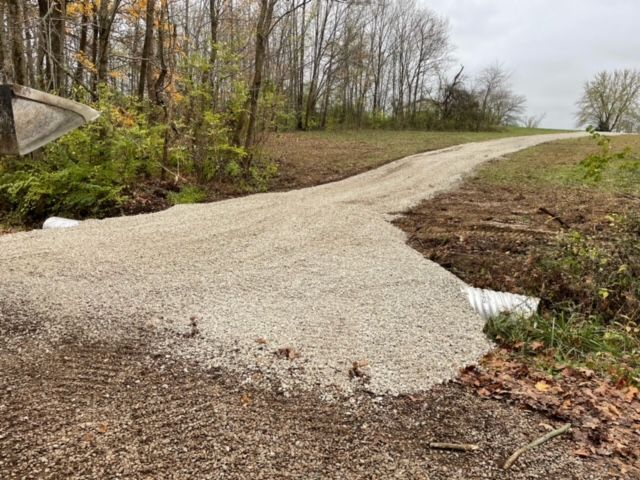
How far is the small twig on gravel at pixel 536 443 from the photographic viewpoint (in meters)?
1.98

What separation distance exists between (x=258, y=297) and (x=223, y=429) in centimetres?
158

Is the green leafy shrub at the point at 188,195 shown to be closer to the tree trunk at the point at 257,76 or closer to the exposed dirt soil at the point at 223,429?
the tree trunk at the point at 257,76

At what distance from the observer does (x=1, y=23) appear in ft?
20.6

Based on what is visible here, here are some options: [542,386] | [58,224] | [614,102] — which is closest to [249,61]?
[58,224]

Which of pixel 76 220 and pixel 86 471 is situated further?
pixel 76 220

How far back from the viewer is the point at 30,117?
1278 mm

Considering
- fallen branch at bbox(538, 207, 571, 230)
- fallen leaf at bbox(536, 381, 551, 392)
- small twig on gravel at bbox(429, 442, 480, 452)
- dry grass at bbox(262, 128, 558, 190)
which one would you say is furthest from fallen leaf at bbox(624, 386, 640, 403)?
dry grass at bbox(262, 128, 558, 190)

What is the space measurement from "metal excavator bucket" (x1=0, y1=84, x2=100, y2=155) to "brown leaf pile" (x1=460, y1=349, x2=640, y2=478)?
237 cm

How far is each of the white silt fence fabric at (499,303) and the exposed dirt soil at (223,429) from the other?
46.0 inches

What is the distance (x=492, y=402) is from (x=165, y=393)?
1749 mm

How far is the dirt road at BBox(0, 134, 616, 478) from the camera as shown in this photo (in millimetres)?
1961

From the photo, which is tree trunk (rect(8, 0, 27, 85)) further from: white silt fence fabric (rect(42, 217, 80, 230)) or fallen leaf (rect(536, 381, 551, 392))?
fallen leaf (rect(536, 381, 551, 392))

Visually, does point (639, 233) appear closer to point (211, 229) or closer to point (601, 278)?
point (601, 278)

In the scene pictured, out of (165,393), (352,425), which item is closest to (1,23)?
(165,393)
